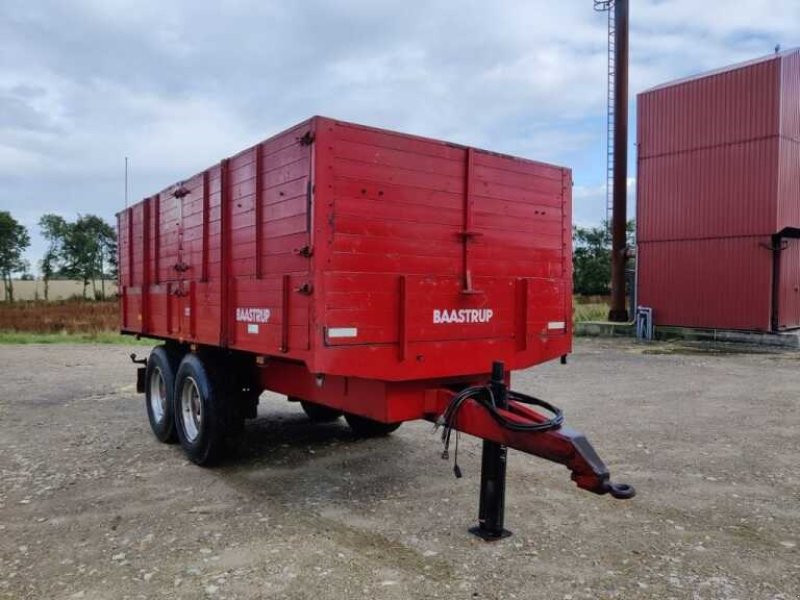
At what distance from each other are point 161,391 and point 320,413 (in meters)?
1.83

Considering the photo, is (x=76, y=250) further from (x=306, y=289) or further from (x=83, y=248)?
(x=306, y=289)

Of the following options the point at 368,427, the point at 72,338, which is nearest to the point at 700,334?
the point at 368,427

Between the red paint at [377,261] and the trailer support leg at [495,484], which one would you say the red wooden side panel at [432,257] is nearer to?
the red paint at [377,261]

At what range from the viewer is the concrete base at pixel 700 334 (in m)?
16.9

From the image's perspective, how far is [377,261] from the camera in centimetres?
426

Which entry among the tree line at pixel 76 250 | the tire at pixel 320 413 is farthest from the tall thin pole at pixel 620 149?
the tree line at pixel 76 250

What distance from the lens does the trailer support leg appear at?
4145 millimetres

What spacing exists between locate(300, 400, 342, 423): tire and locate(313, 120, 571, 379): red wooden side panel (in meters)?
3.19

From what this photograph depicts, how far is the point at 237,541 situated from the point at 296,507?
71 cm

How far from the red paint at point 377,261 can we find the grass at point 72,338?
15974mm

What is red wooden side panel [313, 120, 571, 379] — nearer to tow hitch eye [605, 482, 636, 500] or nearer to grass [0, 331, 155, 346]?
tow hitch eye [605, 482, 636, 500]

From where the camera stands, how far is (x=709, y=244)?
61.0 ft

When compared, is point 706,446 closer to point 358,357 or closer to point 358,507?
point 358,507

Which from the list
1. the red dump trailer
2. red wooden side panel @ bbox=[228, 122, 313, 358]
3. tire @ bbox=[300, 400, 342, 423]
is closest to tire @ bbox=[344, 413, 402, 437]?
tire @ bbox=[300, 400, 342, 423]
